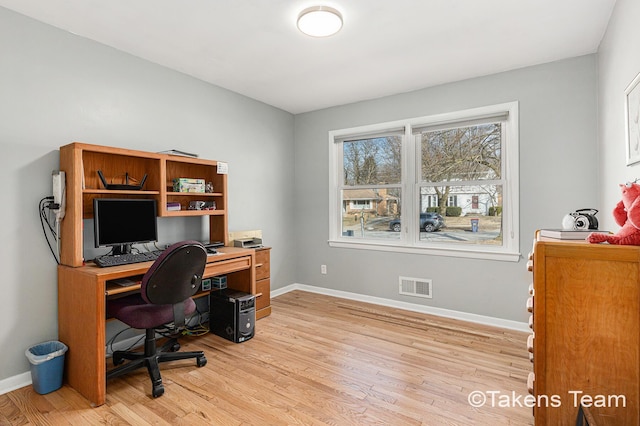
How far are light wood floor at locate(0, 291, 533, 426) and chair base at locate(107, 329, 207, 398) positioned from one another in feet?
0.26

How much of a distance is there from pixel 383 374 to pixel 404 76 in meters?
2.80

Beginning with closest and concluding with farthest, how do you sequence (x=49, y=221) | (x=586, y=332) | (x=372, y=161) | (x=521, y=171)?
(x=586, y=332) → (x=49, y=221) → (x=521, y=171) → (x=372, y=161)

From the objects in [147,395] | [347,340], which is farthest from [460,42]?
[147,395]

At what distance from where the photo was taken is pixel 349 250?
4195 millimetres

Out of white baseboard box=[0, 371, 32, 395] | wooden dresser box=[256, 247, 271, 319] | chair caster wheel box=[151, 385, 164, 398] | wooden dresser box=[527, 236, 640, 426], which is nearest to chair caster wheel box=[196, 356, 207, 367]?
chair caster wheel box=[151, 385, 164, 398]

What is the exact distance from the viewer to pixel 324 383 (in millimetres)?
2230

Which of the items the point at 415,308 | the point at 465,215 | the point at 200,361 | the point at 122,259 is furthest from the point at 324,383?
the point at 465,215

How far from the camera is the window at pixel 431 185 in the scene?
3.27m

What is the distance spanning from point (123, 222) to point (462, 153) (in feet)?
11.0

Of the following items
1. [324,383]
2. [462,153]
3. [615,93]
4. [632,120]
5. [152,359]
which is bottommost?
[324,383]

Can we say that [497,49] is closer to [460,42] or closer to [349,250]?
[460,42]

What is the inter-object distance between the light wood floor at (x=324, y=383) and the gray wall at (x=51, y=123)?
0.64 metres

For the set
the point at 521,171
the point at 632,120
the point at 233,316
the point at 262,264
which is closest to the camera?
the point at 632,120

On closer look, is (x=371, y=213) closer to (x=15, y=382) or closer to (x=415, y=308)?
(x=415, y=308)
